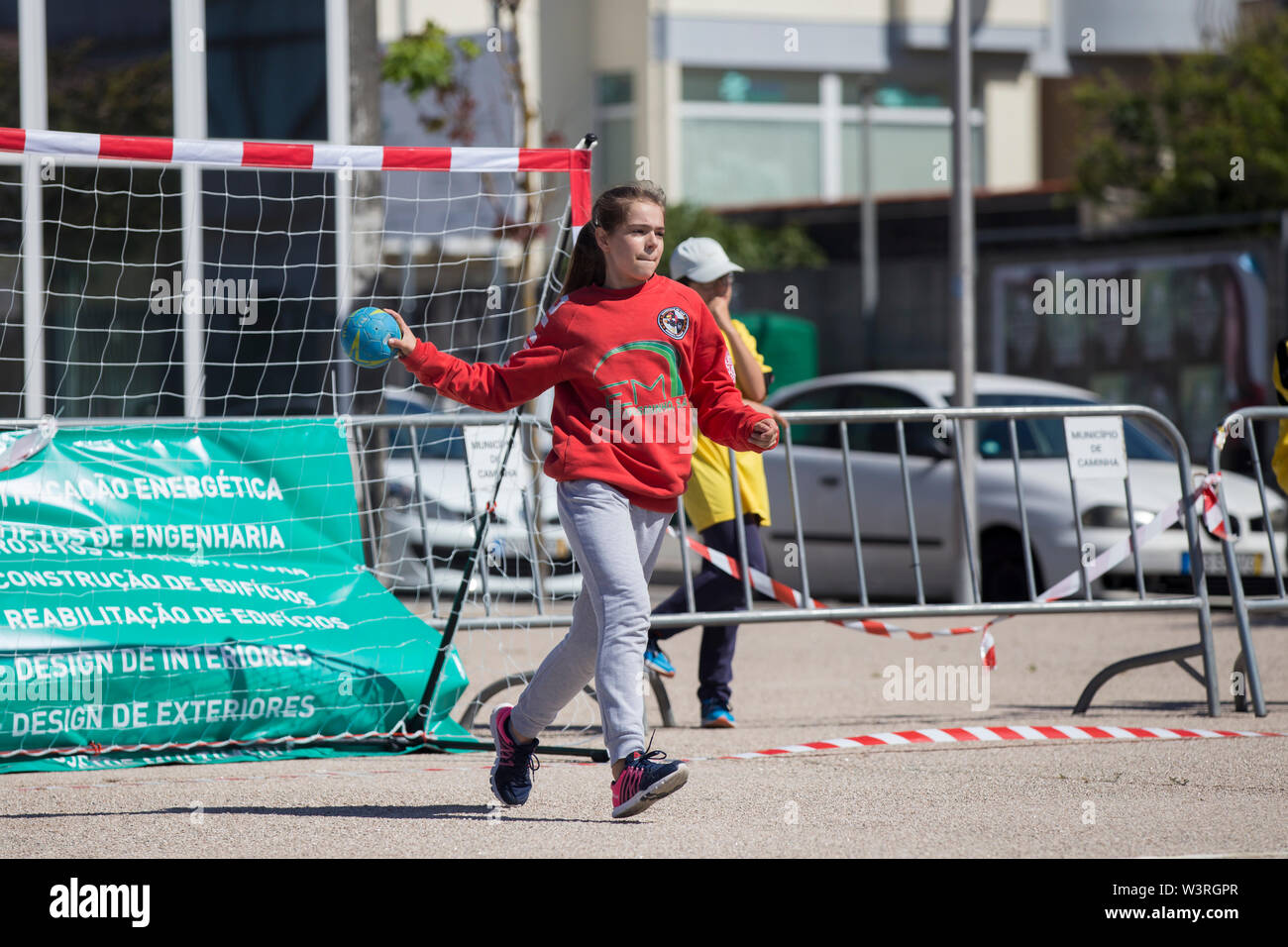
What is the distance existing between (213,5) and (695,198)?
2513 cm

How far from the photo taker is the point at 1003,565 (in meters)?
12.2

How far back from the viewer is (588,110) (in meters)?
35.5

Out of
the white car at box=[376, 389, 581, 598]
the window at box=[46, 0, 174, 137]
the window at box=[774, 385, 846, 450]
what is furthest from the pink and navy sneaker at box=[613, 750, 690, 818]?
the window at box=[46, 0, 174, 137]

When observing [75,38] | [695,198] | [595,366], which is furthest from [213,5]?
[695,198]

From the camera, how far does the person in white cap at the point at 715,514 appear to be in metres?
7.47

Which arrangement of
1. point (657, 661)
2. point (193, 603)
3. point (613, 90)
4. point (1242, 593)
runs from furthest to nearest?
point (613, 90) < point (1242, 593) < point (657, 661) < point (193, 603)

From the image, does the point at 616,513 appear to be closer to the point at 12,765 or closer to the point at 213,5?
the point at 12,765

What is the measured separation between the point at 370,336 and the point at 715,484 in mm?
2654

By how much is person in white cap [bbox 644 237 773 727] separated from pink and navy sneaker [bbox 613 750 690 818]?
2.23 metres

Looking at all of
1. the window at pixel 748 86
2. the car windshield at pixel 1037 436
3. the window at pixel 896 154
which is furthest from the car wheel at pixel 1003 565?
the window at pixel 896 154

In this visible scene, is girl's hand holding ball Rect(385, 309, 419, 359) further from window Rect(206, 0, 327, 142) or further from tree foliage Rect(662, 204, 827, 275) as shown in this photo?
tree foliage Rect(662, 204, 827, 275)

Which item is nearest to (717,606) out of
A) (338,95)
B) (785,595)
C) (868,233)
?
(785,595)

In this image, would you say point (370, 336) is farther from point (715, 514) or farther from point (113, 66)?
point (113, 66)
